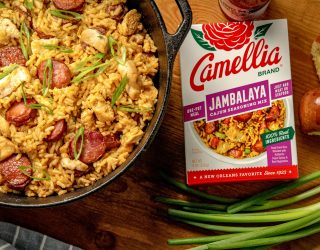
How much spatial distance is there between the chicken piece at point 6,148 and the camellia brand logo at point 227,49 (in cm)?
78

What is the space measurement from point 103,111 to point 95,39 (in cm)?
25

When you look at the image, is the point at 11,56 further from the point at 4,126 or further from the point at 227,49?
the point at 227,49

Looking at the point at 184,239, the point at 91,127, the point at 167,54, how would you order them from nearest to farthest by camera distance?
the point at 167,54 → the point at 91,127 → the point at 184,239

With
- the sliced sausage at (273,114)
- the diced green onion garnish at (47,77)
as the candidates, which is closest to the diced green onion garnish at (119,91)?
the diced green onion garnish at (47,77)

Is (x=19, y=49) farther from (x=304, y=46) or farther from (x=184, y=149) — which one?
(x=304, y=46)

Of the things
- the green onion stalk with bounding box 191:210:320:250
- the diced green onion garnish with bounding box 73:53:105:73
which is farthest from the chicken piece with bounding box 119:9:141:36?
the green onion stalk with bounding box 191:210:320:250

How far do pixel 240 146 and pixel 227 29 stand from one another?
1.58 ft

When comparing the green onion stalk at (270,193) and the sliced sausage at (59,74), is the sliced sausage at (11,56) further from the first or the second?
the green onion stalk at (270,193)

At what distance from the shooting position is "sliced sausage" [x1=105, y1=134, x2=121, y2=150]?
208cm

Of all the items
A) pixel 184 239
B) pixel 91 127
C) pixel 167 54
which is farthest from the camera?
pixel 184 239

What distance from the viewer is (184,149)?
248cm

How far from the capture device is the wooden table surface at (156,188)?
8.16 ft

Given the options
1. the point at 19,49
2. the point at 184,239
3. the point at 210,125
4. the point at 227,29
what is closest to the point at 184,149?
the point at 210,125

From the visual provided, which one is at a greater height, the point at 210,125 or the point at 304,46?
the point at 304,46
